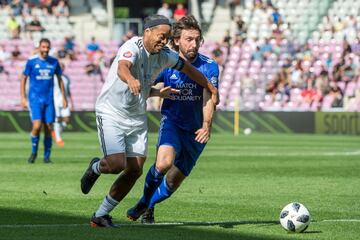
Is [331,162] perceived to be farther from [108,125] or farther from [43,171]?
[108,125]

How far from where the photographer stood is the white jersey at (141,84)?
1066 cm

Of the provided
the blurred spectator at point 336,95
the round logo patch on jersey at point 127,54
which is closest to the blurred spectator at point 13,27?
the blurred spectator at point 336,95

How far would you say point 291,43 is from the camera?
1689 inches

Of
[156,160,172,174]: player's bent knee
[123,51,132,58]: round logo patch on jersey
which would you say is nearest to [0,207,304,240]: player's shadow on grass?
[156,160,172,174]: player's bent knee

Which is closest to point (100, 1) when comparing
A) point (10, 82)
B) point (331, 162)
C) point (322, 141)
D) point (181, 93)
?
point (10, 82)

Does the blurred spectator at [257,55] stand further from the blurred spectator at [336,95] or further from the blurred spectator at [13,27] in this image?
the blurred spectator at [13,27]

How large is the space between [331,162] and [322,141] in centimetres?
1030

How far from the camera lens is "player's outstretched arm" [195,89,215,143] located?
1127 cm

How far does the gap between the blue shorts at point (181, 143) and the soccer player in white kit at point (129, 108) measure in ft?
2.83

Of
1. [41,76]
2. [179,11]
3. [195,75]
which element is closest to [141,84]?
[195,75]

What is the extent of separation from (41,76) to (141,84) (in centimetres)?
1093

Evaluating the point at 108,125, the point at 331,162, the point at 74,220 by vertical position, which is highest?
the point at 108,125

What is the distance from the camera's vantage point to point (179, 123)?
1184cm

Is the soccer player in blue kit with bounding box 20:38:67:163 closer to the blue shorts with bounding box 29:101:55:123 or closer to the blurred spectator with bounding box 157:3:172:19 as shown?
the blue shorts with bounding box 29:101:55:123
